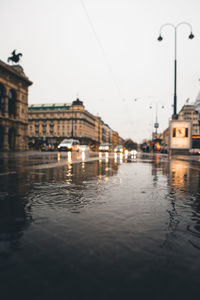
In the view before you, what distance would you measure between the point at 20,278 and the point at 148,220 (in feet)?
5.80

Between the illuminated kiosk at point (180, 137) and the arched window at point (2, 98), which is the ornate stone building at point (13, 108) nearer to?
the arched window at point (2, 98)

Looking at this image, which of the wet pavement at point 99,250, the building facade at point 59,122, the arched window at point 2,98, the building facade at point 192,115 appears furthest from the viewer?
the building facade at point 59,122

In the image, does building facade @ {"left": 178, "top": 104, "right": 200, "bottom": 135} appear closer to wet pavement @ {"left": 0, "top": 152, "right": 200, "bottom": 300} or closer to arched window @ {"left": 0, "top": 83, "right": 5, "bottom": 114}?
arched window @ {"left": 0, "top": 83, "right": 5, "bottom": 114}

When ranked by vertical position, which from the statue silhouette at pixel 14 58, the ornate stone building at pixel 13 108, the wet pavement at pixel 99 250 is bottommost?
the wet pavement at pixel 99 250

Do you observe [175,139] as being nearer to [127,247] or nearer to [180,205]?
[180,205]

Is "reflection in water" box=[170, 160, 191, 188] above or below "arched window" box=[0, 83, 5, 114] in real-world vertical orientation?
below

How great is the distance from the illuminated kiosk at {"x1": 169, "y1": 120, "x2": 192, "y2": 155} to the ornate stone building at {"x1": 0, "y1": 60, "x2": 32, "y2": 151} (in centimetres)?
2611

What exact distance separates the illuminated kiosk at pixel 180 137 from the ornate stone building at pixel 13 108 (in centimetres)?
2611

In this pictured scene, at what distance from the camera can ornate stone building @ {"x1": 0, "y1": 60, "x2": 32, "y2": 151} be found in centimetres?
4019

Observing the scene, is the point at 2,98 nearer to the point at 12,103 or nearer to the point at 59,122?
the point at 12,103

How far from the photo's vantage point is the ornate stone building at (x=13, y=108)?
1582 inches

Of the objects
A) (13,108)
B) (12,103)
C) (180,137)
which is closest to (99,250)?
(180,137)

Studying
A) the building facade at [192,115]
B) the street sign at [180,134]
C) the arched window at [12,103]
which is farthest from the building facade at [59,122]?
the street sign at [180,134]

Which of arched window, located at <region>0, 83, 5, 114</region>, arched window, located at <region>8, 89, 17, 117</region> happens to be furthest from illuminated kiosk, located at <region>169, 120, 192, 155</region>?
arched window, located at <region>8, 89, 17, 117</region>
